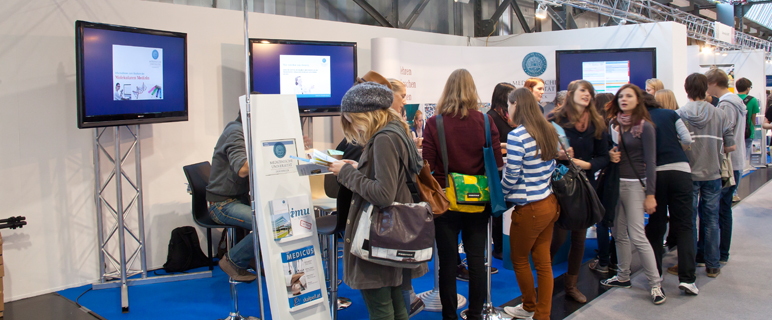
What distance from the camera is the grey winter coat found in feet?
6.67

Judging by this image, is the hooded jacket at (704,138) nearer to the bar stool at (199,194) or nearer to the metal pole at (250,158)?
the metal pole at (250,158)

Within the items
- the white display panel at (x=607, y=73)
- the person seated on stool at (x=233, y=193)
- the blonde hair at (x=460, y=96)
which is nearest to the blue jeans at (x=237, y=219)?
the person seated on stool at (x=233, y=193)

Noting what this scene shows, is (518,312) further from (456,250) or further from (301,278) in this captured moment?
(301,278)

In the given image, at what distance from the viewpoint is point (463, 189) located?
2.61 meters

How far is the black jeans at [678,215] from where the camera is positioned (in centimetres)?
331

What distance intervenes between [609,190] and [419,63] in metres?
2.84

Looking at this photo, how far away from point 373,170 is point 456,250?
33.7 inches

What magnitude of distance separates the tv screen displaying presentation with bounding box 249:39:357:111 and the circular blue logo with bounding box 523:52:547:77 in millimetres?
2442

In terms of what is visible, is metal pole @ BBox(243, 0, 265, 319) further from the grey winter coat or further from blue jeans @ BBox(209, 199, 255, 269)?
blue jeans @ BBox(209, 199, 255, 269)

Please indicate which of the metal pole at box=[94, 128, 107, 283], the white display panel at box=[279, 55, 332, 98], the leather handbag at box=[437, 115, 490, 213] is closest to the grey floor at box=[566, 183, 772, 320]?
the leather handbag at box=[437, 115, 490, 213]

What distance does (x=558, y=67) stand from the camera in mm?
6273

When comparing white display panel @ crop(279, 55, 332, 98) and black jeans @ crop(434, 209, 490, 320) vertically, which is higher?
white display panel @ crop(279, 55, 332, 98)

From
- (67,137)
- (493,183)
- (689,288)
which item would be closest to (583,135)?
(493,183)

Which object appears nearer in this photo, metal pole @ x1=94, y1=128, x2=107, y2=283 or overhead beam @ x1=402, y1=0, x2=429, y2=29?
metal pole @ x1=94, y1=128, x2=107, y2=283
